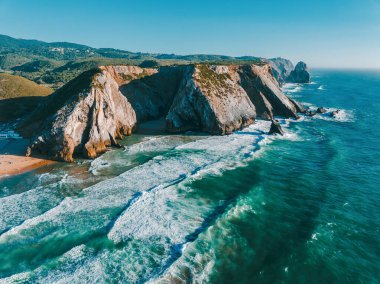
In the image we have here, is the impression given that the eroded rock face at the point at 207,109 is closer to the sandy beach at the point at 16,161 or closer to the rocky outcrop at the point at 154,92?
the rocky outcrop at the point at 154,92

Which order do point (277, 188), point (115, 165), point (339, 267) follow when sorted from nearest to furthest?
point (339, 267) → point (277, 188) → point (115, 165)

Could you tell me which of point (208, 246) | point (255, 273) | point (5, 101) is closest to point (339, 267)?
point (255, 273)

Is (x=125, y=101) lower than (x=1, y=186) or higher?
higher

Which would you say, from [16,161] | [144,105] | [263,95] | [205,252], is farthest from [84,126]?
[263,95]

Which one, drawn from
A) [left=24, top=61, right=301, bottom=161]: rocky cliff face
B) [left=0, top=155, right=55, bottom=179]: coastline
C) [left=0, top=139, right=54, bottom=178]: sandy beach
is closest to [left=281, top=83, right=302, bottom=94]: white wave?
[left=24, top=61, right=301, bottom=161]: rocky cliff face

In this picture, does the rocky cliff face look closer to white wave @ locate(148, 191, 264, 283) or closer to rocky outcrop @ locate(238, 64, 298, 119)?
rocky outcrop @ locate(238, 64, 298, 119)

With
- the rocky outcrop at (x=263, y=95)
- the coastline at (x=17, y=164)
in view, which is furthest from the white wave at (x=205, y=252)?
the rocky outcrop at (x=263, y=95)

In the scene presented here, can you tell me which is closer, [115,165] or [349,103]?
[115,165]

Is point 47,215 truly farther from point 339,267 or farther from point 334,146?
point 334,146
